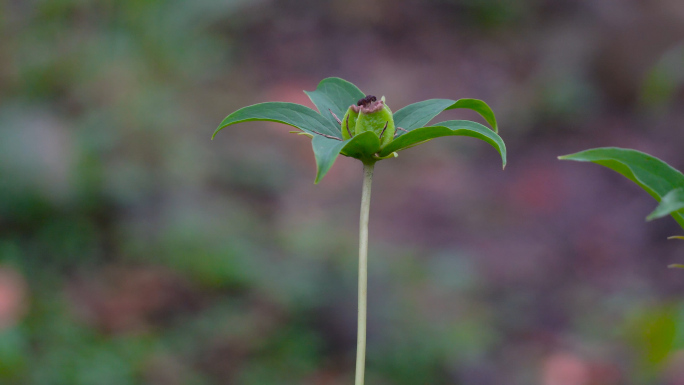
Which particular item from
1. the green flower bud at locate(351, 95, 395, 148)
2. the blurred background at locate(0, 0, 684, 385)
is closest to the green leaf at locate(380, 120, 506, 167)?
the green flower bud at locate(351, 95, 395, 148)

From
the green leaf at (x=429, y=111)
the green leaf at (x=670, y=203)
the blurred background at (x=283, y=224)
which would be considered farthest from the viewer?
the blurred background at (x=283, y=224)

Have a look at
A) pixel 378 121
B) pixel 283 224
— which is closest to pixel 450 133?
pixel 378 121

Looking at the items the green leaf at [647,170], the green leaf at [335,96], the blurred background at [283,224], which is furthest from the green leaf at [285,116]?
the blurred background at [283,224]

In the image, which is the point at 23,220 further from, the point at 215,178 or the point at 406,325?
the point at 406,325

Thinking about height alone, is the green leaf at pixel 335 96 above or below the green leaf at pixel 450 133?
above

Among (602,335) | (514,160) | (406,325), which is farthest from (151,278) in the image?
(514,160)

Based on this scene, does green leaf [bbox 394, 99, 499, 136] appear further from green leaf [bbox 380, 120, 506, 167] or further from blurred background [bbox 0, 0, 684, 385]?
blurred background [bbox 0, 0, 684, 385]

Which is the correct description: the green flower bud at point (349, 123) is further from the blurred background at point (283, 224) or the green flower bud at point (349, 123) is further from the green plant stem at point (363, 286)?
the blurred background at point (283, 224)

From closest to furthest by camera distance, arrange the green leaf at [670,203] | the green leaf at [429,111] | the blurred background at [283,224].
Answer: the green leaf at [670,203], the green leaf at [429,111], the blurred background at [283,224]
